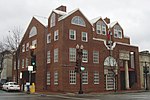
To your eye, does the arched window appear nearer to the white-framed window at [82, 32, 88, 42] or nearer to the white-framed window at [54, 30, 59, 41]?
the white-framed window at [54, 30, 59, 41]

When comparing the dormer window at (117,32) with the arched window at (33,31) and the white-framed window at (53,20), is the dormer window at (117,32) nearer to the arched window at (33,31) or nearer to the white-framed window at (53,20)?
Answer: the white-framed window at (53,20)

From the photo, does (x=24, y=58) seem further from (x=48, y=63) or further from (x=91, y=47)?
(x=91, y=47)

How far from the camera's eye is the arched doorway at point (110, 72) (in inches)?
1679

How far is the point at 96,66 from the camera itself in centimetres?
4144

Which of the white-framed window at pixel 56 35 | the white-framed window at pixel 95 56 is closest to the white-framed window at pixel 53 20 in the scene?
the white-framed window at pixel 56 35

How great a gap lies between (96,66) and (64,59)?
6.28 m

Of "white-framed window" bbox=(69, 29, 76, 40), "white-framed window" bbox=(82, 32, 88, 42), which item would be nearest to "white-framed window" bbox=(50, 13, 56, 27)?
"white-framed window" bbox=(69, 29, 76, 40)

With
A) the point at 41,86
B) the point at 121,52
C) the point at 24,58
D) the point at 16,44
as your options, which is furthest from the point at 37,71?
the point at 121,52

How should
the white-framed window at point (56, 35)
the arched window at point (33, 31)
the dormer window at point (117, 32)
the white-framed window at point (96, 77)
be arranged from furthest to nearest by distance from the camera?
1. the dormer window at point (117, 32)
2. the arched window at point (33, 31)
3. the white-framed window at point (96, 77)
4. the white-framed window at point (56, 35)

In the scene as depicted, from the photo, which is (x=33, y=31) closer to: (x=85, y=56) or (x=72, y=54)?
(x=72, y=54)

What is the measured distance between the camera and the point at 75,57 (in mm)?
39312

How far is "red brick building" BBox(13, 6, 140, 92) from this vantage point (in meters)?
38.5

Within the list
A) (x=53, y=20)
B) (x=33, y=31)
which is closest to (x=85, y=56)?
(x=53, y=20)

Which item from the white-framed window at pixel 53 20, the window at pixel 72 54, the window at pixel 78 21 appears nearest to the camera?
the window at pixel 72 54
